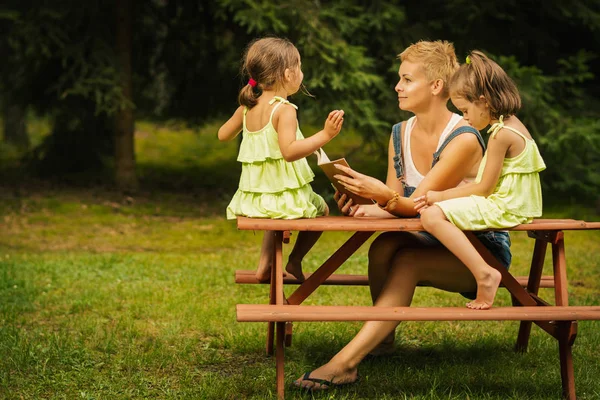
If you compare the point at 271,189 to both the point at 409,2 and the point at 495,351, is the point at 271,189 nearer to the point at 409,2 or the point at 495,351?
the point at 495,351

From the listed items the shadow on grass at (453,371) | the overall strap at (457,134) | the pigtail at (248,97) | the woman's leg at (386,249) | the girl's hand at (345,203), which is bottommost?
the shadow on grass at (453,371)

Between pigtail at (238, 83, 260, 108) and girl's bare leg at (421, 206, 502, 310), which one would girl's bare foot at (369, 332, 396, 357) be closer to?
girl's bare leg at (421, 206, 502, 310)

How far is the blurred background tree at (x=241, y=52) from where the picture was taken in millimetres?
10078

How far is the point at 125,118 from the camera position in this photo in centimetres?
1217

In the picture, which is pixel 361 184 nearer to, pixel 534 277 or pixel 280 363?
pixel 280 363

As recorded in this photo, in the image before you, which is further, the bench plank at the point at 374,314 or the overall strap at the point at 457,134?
the overall strap at the point at 457,134

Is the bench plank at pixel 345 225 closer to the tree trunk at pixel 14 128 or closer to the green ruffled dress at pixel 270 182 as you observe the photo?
the green ruffled dress at pixel 270 182

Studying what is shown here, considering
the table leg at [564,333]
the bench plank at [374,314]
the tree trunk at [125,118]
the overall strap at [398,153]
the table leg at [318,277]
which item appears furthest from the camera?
the tree trunk at [125,118]

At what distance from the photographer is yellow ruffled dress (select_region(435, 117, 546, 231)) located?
414cm

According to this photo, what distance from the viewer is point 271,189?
4512mm

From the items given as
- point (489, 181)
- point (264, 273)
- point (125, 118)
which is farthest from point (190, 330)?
point (125, 118)

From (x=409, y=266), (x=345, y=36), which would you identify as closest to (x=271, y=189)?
(x=409, y=266)

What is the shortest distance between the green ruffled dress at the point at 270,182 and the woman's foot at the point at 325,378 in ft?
2.67

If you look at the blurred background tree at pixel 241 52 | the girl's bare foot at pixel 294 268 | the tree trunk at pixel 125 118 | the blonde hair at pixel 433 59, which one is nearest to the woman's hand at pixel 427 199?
the blonde hair at pixel 433 59
